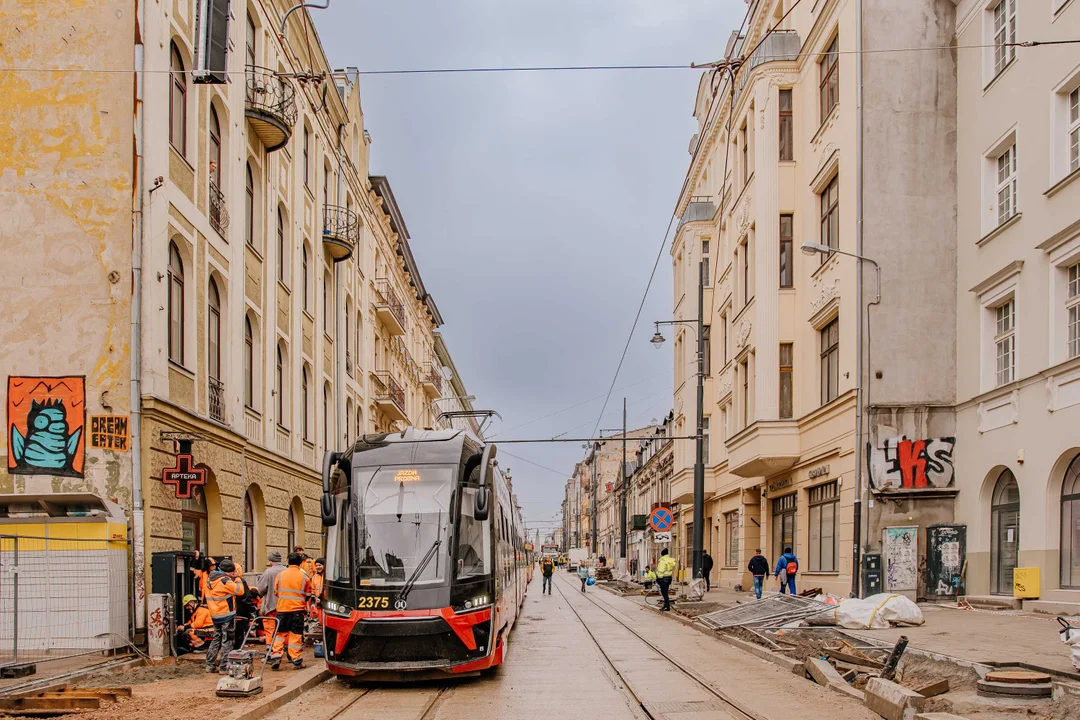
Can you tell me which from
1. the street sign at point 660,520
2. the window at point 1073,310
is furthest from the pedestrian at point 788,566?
the window at point 1073,310

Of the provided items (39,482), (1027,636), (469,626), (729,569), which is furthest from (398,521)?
(729,569)

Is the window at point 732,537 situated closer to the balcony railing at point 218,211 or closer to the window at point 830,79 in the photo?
the window at point 830,79

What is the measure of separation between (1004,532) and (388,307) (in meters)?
27.1

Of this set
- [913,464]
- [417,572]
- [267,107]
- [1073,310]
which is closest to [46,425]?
[417,572]

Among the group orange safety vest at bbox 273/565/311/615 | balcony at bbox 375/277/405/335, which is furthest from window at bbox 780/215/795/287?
orange safety vest at bbox 273/565/311/615

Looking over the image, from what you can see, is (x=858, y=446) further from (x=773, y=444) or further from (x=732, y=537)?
(x=732, y=537)

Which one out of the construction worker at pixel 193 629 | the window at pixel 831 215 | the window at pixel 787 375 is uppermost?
the window at pixel 831 215

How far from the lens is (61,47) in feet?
56.2

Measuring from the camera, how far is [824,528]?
26875mm

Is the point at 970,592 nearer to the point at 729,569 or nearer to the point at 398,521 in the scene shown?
the point at 398,521

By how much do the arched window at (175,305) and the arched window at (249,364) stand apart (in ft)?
14.1

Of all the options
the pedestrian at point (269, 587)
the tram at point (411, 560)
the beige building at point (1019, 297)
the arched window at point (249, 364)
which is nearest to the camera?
the tram at point (411, 560)

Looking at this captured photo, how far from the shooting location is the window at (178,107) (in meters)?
18.3

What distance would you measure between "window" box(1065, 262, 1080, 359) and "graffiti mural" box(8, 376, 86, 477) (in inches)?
622
